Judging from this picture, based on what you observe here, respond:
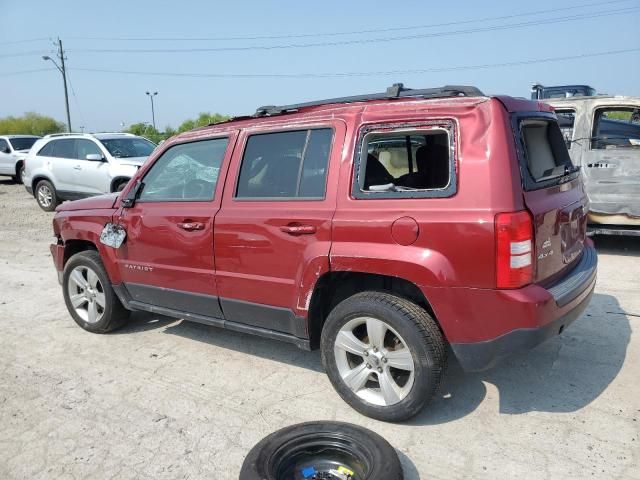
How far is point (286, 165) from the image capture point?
3586 mm

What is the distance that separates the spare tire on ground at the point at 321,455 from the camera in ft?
8.41

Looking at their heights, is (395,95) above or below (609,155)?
above

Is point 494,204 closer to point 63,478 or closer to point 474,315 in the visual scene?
point 474,315

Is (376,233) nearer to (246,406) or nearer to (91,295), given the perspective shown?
(246,406)

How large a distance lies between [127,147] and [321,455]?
10.4m

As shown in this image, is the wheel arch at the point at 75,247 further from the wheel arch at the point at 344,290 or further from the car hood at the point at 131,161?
the car hood at the point at 131,161

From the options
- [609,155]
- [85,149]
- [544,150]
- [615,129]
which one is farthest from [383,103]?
[85,149]

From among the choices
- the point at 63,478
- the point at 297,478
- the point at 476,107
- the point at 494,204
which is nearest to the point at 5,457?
the point at 63,478

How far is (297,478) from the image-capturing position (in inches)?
106

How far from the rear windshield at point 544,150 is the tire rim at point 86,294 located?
11.9 feet

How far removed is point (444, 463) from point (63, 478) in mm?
1978

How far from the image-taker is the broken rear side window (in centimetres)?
305

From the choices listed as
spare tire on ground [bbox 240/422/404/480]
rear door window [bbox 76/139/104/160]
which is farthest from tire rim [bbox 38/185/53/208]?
spare tire on ground [bbox 240/422/404/480]

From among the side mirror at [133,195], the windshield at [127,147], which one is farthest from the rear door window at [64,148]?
the side mirror at [133,195]
